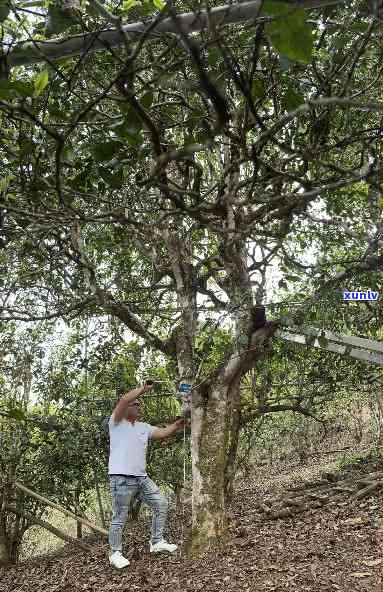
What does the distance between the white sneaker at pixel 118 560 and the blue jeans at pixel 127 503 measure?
0.18ft

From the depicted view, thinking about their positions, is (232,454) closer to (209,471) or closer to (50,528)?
(209,471)

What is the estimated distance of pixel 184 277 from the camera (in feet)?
16.6

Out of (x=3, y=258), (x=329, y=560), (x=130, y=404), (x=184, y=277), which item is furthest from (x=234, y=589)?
(x=3, y=258)

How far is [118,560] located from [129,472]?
0.71 metres

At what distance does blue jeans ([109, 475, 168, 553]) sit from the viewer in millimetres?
4738

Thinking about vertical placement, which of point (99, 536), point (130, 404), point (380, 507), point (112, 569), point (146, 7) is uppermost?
point (146, 7)

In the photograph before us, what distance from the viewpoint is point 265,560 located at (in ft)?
12.5

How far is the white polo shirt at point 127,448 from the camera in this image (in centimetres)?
484

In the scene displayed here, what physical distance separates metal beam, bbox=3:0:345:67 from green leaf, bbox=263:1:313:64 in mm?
94

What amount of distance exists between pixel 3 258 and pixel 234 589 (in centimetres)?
303

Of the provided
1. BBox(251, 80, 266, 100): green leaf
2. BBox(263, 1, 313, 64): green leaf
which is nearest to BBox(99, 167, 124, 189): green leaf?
BBox(251, 80, 266, 100): green leaf

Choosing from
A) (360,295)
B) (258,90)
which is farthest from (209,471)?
(258,90)

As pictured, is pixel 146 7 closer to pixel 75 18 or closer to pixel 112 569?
pixel 75 18

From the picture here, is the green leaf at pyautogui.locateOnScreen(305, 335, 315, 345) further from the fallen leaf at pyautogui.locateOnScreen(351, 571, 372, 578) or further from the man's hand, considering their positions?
the fallen leaf at pyautogui.locateOnScreen(351, 571, 372, 578)
